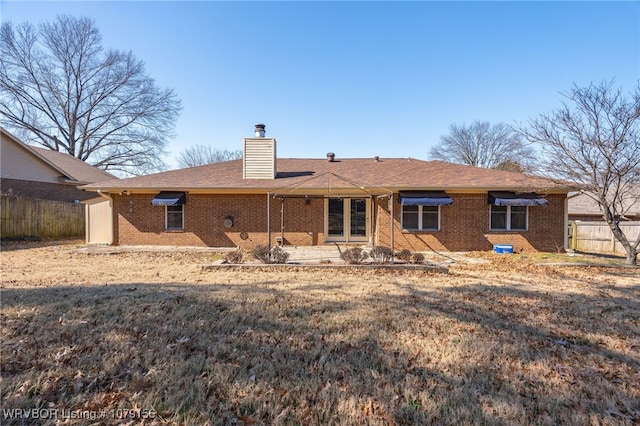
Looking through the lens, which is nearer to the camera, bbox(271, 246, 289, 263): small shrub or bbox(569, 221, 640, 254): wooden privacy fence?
bbox(271, 246, 289, 263): small shrub

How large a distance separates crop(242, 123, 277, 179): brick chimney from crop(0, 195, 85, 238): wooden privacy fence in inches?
405

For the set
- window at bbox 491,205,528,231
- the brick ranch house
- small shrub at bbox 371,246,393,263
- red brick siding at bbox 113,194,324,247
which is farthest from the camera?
red brick siding at bbox 113,194,324,247

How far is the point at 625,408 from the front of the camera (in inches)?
97.5

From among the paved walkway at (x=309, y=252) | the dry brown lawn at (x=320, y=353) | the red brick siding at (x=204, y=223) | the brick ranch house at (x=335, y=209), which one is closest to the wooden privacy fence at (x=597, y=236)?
the brick ranch house at (x=335, y=209)

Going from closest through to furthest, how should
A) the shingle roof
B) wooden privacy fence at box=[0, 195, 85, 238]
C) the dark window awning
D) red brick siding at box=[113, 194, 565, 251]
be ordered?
the dark window awning → red brick siding at box=[113, 194, 565, 251] → wooden privacy fence at box=[0, 195, 85, 238] → the shingle roof

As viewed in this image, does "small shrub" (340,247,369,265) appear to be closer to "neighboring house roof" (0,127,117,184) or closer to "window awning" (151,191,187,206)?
"window awning" (151,191,187,206)

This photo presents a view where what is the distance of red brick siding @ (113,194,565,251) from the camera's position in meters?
12.0

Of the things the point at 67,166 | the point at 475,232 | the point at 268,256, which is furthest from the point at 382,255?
the point at 67,166

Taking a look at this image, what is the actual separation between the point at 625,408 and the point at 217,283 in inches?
237

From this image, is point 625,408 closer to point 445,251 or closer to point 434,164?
point 445,251

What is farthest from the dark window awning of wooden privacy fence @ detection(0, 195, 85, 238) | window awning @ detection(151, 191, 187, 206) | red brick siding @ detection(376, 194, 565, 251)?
wooden privacy fence @ detection(0, 195, 85, 238)

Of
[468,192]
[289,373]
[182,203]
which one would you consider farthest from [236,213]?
[289,373]

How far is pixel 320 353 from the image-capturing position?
332 cm

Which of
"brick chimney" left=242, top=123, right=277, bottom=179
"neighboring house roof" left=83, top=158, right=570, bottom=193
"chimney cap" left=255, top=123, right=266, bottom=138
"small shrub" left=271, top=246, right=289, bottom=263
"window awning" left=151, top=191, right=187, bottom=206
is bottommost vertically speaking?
"small shrub" left=271, top=246, right=289, bottom=263
